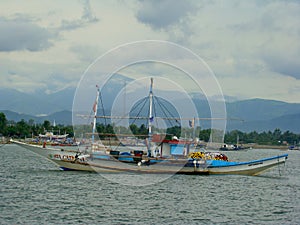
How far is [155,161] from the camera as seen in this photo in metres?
57.4

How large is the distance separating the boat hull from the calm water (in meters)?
1.85

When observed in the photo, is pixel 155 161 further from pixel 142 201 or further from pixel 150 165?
pixel 142 201

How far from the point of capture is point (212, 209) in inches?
1454

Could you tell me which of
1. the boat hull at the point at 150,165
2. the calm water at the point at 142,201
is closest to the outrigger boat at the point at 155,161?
the boat hull at the point at 150,165

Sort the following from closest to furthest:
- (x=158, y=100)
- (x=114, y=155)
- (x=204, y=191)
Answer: (x=204, y=191) → (x=114, y=155) → (x=158, y=100)

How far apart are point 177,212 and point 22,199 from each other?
1153cm

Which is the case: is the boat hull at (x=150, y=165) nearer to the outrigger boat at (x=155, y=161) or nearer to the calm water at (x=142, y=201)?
the outrigger boat at (x=155, y=161)

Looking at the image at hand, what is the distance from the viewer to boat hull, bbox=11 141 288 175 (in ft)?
188

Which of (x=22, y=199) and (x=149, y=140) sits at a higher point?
(x=149, y=140)

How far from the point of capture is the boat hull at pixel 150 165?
57.2 metres

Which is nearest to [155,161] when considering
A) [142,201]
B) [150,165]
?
[150,165]

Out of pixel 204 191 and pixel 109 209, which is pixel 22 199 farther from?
pixel 204 191

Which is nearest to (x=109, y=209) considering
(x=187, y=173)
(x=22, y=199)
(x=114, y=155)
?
(x=22, y=199)

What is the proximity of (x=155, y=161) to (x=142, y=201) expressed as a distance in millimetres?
18303
